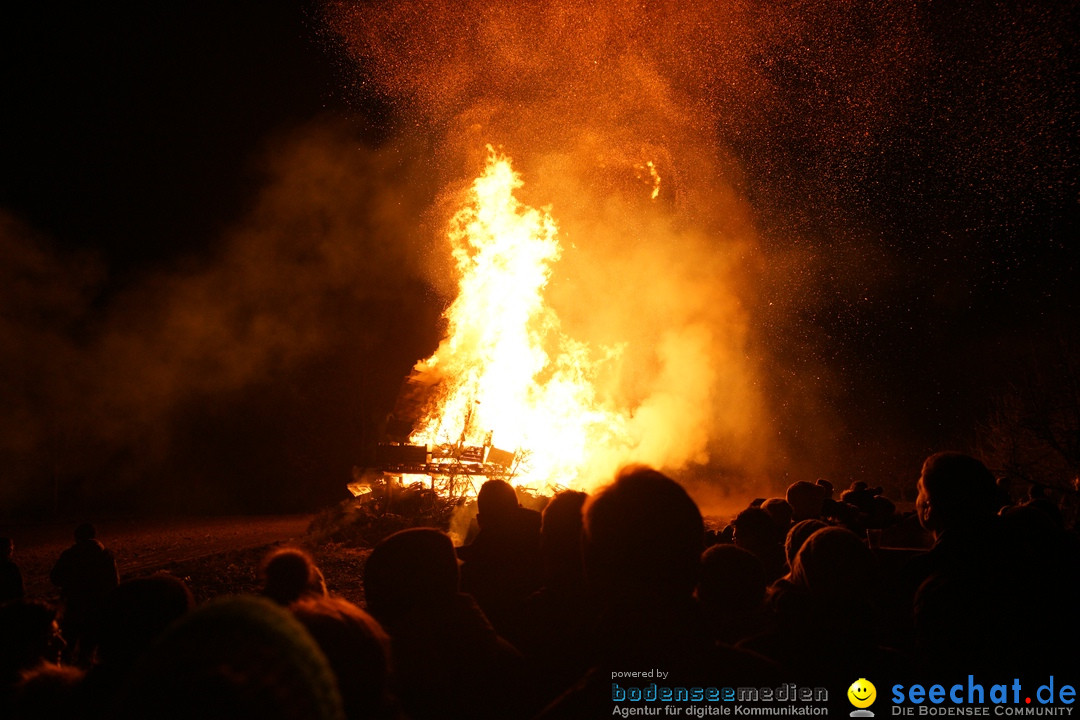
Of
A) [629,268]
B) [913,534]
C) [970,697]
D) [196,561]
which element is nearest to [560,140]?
[629,268]

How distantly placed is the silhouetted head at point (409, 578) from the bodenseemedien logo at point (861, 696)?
1.45 m

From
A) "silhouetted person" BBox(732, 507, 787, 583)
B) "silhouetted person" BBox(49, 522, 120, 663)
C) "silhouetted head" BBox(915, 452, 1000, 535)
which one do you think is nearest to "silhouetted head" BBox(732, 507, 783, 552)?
"silhouetted person" BBox(732, 507, 787, 583)

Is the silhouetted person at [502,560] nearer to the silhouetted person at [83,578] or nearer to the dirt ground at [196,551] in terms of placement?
the silhouetted person at [83,578]

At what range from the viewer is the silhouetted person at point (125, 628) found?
1.86 m

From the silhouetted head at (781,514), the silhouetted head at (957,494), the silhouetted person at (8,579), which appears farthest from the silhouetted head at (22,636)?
the silhouetted head at (781,514)

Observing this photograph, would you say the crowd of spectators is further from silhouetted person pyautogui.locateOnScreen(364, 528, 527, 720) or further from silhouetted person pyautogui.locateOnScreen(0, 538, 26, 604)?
silhouetted person pyautogui.locateOnScreen(0, 538, 26, 604)

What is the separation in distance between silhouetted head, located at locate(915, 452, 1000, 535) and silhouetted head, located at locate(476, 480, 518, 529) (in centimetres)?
207

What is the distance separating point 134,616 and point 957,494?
315 cm

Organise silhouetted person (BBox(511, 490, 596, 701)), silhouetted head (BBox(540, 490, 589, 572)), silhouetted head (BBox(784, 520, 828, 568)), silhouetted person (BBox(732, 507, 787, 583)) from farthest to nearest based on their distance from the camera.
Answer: silhouetted person (BBox(732, 507, 787, 583))
silhouetted head (BBox(784, 520, 828, 568))
silhouetted head (BBox(540, 490, 589, 572))
silhouetted person (BBox(511, 490, 596, 701))

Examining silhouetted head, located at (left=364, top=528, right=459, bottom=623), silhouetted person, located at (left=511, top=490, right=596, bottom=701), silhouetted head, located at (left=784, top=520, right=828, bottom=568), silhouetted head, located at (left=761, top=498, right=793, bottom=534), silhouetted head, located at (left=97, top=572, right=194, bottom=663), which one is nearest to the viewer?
silhouetted head, located at (left=97, top=572, right=194, bottom=663)

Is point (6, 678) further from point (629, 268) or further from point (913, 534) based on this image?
point (629, 268)

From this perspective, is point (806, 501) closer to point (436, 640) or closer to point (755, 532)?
point (755, 532)

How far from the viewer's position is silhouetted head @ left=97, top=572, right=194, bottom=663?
6.28ft

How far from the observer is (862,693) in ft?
7.11
